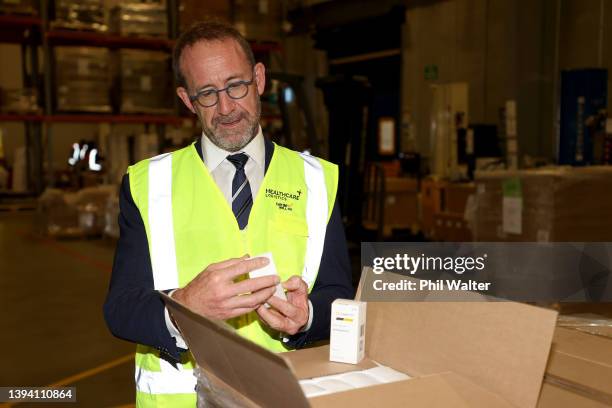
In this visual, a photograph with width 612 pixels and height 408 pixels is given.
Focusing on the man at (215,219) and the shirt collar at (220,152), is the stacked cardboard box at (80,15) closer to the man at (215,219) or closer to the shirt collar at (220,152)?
the man at (215,219)

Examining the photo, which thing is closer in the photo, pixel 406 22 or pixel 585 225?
pixel 585 225

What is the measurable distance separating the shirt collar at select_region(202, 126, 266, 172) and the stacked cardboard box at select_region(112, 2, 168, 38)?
12.2 meters

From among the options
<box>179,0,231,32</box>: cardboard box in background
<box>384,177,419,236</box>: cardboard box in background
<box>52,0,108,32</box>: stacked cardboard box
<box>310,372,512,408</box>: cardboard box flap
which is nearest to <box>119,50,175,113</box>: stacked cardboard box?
<box>52,0,108,32</box>: stacked cardboard box

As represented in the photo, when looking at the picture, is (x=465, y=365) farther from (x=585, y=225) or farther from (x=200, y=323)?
(x=585, y=225)

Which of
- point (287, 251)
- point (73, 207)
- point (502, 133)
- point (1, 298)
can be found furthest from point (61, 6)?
point (287, 251)

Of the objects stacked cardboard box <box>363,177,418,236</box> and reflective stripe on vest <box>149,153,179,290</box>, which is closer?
reflective stripe on vest <box>149,153,179,290</box>

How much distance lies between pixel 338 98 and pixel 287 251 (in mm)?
7658

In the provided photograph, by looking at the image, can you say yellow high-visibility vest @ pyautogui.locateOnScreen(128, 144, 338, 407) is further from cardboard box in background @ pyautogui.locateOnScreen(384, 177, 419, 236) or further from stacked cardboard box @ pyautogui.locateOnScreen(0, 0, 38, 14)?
stacked cardboard box @ pyautogui.locateOnScreen(0, 0, 38, 14)

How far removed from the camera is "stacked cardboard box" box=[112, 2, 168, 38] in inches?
527

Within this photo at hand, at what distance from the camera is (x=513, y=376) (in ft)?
3.78

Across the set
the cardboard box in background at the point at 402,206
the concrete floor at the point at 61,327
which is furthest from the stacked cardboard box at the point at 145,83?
the cardboard box in background at the point at 402,206

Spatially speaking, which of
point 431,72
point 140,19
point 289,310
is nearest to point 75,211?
point 140,19

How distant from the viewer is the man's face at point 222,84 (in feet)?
6.58

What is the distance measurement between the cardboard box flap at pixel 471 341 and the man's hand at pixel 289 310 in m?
0.22
